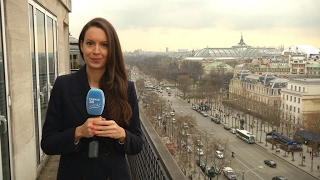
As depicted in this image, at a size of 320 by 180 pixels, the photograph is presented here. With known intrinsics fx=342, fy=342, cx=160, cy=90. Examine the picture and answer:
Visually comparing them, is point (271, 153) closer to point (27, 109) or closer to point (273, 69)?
point (27, 109)

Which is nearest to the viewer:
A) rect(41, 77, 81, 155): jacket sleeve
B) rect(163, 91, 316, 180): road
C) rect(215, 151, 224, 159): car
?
rect(41, 77, 81, 155): jacket sleeve

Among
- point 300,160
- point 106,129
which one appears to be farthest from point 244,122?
point 106,129

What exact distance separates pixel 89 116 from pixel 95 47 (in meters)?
0.29

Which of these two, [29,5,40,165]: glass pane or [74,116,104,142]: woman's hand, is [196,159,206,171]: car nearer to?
[29,5,40,165]: glass pane

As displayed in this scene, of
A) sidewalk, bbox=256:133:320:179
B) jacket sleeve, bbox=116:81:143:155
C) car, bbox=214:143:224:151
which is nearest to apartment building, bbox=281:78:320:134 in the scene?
sidewalk, bbox=256:133:320:179

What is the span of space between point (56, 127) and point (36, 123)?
2.39 meters

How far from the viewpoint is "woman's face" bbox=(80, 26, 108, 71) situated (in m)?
1.45

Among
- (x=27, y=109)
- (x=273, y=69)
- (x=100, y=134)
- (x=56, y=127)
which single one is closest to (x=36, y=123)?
(x=27, y=109)

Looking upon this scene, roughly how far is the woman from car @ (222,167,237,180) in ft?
51.1

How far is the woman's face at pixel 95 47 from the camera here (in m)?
1.45

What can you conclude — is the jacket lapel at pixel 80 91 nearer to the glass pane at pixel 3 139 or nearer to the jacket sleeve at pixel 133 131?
the jacket sleeve at pixel 133 131

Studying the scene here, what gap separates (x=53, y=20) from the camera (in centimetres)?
511

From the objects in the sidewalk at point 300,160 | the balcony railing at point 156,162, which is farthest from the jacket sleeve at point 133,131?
the sidewalk at point 300,160

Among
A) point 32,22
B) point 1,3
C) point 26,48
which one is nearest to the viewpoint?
point 1,3
